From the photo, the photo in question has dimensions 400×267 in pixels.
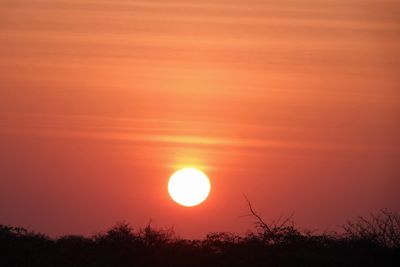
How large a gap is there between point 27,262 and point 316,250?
6.13 metres

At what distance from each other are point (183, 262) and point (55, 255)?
2799 mm

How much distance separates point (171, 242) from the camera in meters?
23.2

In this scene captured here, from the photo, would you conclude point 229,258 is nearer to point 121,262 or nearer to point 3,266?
point 121,262

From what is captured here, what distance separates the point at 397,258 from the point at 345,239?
144 cm

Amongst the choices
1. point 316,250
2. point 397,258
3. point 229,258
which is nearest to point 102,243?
point 229,258

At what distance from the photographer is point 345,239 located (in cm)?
2333

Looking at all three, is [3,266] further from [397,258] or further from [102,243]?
[397,258]

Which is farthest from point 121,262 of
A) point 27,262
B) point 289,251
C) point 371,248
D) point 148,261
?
point 371,248

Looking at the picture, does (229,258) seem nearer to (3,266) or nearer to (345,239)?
(345,239)

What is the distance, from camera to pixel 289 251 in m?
22.3

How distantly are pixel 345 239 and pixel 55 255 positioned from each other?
6.35 m

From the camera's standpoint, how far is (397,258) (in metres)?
22.3

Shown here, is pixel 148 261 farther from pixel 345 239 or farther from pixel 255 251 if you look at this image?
pixel 345 239

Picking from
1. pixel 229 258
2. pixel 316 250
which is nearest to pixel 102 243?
pixel 229 258
